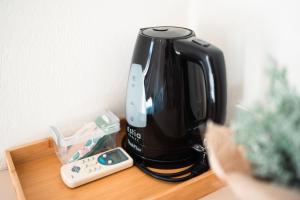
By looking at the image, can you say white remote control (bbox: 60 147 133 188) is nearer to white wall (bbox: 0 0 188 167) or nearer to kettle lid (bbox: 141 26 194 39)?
white wall (bbox: 0 0 188 167)

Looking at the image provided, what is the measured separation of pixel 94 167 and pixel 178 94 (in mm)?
244

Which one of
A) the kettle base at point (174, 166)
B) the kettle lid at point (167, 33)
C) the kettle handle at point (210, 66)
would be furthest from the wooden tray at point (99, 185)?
the kettle lid at point (167, 33)

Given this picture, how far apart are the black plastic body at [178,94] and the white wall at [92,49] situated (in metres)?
0.14

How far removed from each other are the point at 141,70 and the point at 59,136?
25 cm

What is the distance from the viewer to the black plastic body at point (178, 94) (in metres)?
0.53

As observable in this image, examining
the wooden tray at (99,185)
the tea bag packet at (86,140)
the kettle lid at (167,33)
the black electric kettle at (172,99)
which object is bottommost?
the wooden tray at (99,185)

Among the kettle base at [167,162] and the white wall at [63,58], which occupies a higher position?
the white wall at [63,58]

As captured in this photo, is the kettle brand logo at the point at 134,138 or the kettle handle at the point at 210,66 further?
the kettle brand logo at the point at 134,138

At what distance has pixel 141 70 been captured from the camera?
23.1 inches

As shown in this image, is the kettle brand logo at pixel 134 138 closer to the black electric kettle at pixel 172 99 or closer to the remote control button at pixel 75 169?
the black electric kettle at pixel 172 99

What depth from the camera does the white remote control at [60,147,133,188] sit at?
0.58m

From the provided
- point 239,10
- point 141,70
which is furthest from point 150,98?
point 239,10

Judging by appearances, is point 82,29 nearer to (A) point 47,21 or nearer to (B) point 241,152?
(A) point 47,21

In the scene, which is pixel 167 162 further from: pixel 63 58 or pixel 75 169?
pixel 63 58
